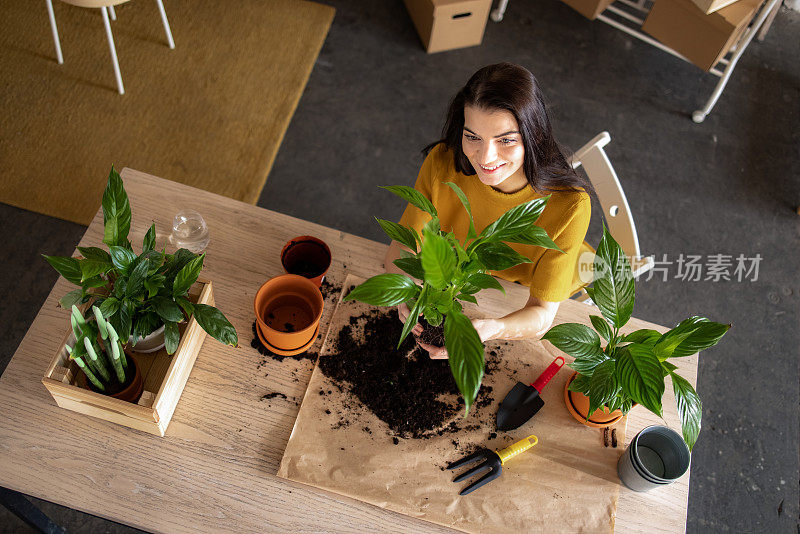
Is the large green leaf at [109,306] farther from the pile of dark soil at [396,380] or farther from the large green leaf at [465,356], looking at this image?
the large green leaf at [465,356]

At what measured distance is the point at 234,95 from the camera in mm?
2688

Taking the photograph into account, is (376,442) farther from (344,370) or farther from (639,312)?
(639,312)

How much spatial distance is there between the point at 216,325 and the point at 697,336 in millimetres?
815

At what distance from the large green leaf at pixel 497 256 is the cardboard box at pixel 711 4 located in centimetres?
196

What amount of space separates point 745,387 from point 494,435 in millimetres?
1540

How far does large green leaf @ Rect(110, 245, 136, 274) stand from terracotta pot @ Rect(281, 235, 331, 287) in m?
0.33

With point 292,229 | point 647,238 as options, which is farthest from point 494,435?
point 647,238

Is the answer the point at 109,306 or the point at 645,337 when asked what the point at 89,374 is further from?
the point at 645,337

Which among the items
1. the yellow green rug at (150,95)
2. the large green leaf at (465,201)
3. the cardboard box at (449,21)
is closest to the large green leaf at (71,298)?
the large green leaf at (465,201)

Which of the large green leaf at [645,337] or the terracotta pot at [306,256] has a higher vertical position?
the large green leaf at [645,337]

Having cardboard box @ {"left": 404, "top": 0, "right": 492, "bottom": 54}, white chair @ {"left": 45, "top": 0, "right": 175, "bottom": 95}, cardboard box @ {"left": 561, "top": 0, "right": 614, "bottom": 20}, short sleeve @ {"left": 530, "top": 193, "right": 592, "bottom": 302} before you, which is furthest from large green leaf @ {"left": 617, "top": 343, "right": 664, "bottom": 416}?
cardboard box @ {"left": 561, "top": 0, "right": 614, "bottom": 20}

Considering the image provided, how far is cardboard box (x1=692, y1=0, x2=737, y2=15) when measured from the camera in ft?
7.81

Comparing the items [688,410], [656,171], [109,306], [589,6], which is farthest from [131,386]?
[589,6]

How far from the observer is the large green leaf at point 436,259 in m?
0.87
